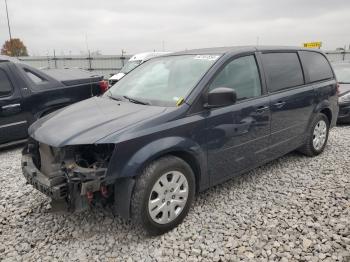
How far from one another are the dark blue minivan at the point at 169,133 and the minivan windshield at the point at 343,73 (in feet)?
Result: 14.6

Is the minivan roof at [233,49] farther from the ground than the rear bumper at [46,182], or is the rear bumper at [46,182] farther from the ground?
the minivan roof at [233,49]

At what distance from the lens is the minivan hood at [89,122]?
272 cm

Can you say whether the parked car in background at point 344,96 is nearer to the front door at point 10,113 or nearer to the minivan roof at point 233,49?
the minivan roof at point 233,49

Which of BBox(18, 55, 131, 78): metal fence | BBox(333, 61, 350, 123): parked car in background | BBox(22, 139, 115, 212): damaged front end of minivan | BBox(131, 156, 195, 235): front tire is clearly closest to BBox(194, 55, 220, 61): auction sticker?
BBox(131, 156, 195, 235): front tire

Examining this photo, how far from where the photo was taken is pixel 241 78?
3674 mm

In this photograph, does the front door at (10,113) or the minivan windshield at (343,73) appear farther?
the minivan windshield at (343,73)

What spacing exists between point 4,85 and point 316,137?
17.1 ft

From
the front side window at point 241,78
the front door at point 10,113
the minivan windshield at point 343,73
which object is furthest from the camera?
the minivan windshield at point 343,73

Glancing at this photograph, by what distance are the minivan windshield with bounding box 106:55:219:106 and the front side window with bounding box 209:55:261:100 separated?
183mm

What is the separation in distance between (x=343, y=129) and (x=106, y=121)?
5791mm

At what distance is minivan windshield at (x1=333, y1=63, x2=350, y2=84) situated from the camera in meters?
8.18

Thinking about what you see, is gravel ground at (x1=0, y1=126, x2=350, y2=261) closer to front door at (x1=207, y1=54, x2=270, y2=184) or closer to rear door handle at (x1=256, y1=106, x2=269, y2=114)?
front door at (x1=207, y1=54, x2=270, y2=184)

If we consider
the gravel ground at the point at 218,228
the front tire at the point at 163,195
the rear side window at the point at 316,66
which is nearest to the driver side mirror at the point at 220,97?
the front tire at the point at 163,195

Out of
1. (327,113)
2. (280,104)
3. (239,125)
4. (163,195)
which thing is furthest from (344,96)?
(163,195)
